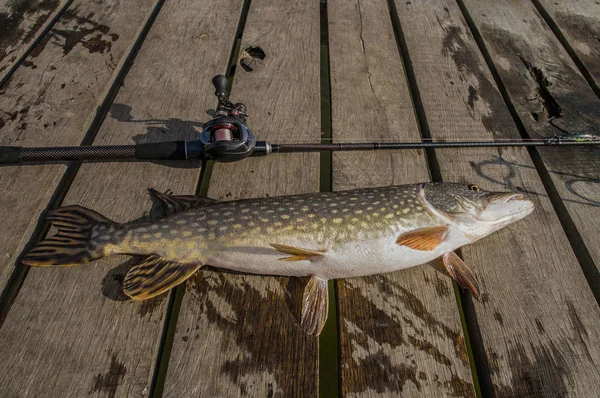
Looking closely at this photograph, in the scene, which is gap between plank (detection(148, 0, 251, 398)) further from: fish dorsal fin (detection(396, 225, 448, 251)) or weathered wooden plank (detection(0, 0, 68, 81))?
weathered wooden plank (detection(0, 0, 68, 81))

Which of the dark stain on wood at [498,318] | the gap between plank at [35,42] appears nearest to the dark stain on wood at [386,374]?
the dark stain on wood at [498,318]

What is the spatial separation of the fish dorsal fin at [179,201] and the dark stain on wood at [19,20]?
249 centimetres

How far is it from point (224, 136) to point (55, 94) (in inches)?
76.8

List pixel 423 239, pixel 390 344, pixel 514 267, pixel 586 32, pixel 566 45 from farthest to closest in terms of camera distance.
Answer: pixel 586 32, pixel 566 45, pixel 514 267, pixel 423 239, pixel 390 344

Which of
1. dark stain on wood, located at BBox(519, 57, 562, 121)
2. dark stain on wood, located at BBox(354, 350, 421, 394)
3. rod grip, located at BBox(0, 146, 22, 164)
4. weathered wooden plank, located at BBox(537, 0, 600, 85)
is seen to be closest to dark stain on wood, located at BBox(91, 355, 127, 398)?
dark stain on wood, located at BBox(354, 350, 421, 394)

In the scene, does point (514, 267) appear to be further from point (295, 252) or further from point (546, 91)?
Answer: point (546, 91)

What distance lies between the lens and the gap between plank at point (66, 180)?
2.58m

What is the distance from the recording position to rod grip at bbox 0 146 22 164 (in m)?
2.94

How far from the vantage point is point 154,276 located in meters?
2.59

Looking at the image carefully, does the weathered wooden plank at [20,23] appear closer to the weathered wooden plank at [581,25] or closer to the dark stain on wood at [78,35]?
the dark stain on wood at [78,35]

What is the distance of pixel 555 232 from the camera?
10.1ft

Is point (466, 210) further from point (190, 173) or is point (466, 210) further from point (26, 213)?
point (26, 213)

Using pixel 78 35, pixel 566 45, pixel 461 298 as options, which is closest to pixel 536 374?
pixel 461 298

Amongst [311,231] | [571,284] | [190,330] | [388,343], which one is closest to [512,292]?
[571,284]
